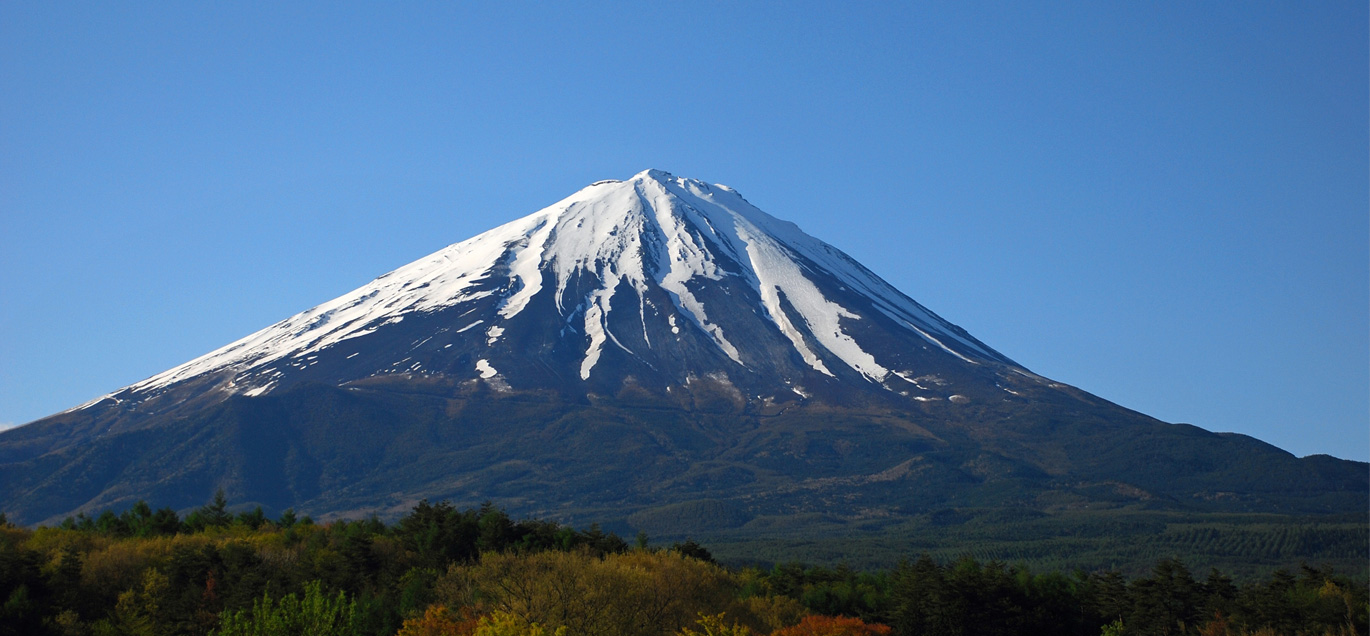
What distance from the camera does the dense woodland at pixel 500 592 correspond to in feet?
126

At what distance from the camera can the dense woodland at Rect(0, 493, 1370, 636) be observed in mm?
38406

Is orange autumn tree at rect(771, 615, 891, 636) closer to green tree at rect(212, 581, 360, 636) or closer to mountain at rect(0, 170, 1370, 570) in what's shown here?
green tree at rect(212, 581, 360, 636)

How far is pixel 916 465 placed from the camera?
549 feet

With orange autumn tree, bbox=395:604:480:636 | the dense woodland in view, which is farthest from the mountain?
orange autumn tree, bbox=395:604:480:636

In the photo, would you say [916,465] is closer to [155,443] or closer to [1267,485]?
[1267,485]

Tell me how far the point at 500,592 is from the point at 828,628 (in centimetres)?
1151

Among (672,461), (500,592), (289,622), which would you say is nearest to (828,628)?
(500,592)

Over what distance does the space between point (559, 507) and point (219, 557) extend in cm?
10687

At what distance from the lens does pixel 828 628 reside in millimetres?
43562

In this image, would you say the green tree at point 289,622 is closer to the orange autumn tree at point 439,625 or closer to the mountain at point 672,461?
the orange autumn tree at point 439,625

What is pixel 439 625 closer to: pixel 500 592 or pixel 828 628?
pixel 500 592

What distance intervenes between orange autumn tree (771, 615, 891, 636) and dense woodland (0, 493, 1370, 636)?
0.15 meters

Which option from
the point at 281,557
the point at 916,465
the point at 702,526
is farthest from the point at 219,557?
the point at 916,465

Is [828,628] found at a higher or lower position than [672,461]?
lower
